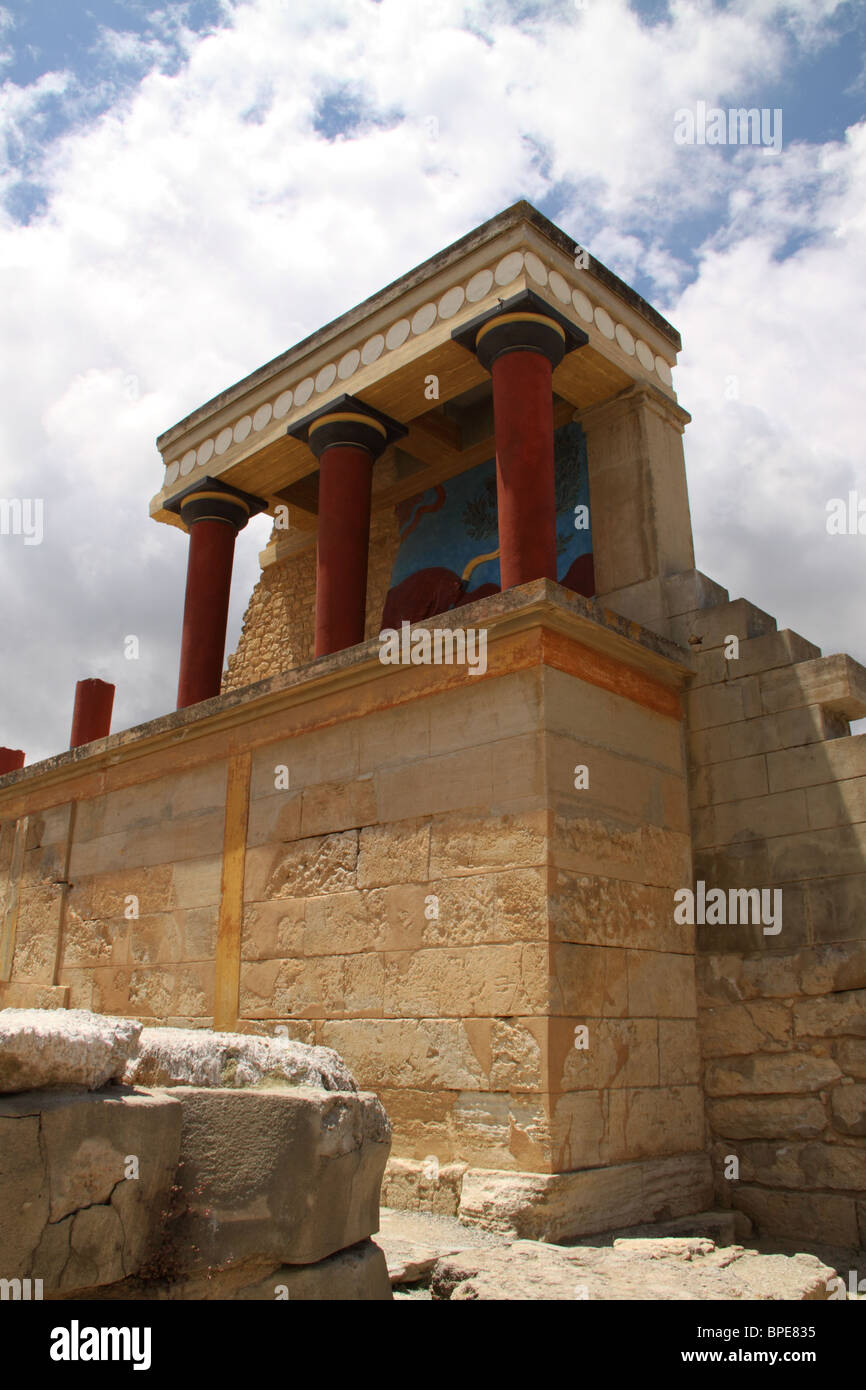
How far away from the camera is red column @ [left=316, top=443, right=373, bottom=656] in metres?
8.52

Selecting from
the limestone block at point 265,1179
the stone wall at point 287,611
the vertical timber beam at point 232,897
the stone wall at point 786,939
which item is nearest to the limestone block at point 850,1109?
the stone wall at point 786,939

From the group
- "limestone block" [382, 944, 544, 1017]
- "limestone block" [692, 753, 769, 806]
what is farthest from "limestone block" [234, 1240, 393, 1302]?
"limestone block" [692, 753, 769, 806]

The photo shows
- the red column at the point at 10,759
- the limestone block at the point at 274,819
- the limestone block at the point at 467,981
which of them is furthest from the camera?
the red column at the point at 10,759

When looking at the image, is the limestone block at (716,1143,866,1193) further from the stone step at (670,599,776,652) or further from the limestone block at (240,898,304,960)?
the stone step at (670,599,776,652)

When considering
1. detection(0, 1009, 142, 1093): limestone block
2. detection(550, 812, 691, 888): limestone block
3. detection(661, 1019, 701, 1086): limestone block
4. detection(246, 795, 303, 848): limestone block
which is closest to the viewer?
detection(0, 1009, 142, 1093): limestone block

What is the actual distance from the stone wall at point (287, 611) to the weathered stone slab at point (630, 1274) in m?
6.63

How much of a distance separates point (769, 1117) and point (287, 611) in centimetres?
716

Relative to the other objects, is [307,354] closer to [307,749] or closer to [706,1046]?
[307,749]

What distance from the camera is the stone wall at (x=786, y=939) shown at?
6.00 meters

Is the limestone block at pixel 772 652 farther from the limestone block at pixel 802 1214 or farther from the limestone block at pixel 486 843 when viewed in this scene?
the limestone block at pixel 802 1214

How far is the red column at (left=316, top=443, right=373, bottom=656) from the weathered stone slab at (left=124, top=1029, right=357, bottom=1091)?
4.91 meters

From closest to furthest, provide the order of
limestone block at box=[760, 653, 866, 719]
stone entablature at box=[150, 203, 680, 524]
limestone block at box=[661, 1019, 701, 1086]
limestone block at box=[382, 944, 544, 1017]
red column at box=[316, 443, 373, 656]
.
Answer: limestone block at box=[382, 944, 544, 1017]
limestone block at box=[661, 1019, 701, 1086]
limestone block at box=[760, 653, 866, 719]
stone entablature at box=[150, 203, 680, 524]
red column at box=[316, 443, 373, 656]

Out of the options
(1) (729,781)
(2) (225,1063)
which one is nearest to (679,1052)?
(1) (729,781)

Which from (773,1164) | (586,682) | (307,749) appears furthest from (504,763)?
(773,1164)
